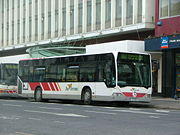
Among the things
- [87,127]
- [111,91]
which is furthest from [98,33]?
[87,127]

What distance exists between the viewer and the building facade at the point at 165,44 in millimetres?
28334

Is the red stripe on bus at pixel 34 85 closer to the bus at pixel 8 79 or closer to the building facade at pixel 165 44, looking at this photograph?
the bus at pixel 8 79

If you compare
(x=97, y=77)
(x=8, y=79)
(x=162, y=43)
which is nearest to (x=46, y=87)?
(x=97, y=77)

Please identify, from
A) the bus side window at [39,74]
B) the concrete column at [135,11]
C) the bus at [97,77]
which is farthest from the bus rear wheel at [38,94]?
the concrete column at [135,11]

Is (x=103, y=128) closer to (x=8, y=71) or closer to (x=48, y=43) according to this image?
(x=8, y=71)

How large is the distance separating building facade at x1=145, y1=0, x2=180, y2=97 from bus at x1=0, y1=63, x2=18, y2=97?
11.1 m

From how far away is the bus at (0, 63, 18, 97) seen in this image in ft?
109

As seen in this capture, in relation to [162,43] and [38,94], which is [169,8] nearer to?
[162,43]

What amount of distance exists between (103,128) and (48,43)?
32796 mm

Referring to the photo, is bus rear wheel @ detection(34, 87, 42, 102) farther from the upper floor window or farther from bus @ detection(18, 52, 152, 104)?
the upper floor window

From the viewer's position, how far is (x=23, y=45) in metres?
49.4

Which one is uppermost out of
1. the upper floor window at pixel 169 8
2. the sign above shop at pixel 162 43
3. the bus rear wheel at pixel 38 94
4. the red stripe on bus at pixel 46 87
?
the upper floor window at pixel 169 8

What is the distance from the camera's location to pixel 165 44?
27.6 m

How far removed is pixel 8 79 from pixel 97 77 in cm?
1277
